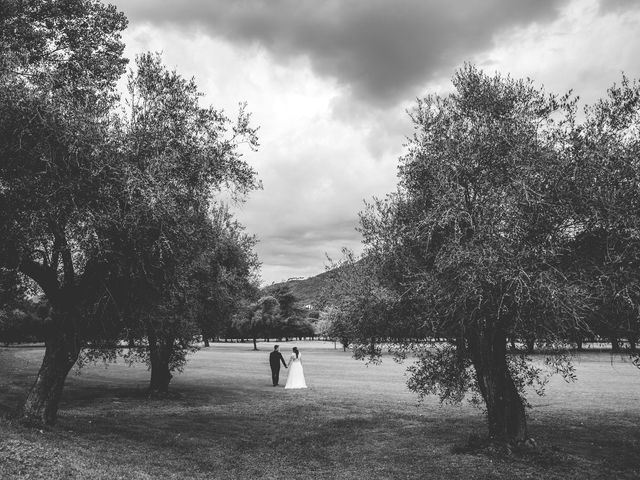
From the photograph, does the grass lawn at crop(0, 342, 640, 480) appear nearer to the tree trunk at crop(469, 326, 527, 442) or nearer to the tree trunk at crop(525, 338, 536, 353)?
the tree trunk at crop(469, 326, 527, 442)

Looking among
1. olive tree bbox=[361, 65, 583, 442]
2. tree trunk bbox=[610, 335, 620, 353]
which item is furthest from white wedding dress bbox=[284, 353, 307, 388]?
tree trunk bbox=[610, 335, 620, 353]

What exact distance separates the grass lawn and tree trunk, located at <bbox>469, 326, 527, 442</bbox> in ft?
1.94

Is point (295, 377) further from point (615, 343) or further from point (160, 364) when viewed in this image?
point (615, 343)

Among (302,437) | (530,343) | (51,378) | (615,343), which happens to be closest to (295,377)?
(302,437)

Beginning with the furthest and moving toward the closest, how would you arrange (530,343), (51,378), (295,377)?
(295,377), (51,378), (530,343)

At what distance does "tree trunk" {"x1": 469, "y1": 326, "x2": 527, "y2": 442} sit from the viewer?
13430 mm

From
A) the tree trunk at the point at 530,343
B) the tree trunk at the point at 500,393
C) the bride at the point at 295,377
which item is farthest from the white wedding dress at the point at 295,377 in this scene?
the tree trunk at the point at 530,343

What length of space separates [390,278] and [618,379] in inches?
1144

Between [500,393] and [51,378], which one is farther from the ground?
[51,378]

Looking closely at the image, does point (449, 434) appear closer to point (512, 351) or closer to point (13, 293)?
point (512, 351)

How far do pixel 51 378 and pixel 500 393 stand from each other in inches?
486

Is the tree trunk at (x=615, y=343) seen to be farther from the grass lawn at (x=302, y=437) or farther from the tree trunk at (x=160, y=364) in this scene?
the tree trunk at (x=160, y=364)

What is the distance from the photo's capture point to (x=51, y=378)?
14328mm

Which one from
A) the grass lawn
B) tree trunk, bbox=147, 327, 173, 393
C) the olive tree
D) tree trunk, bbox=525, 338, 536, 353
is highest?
the olive tree
